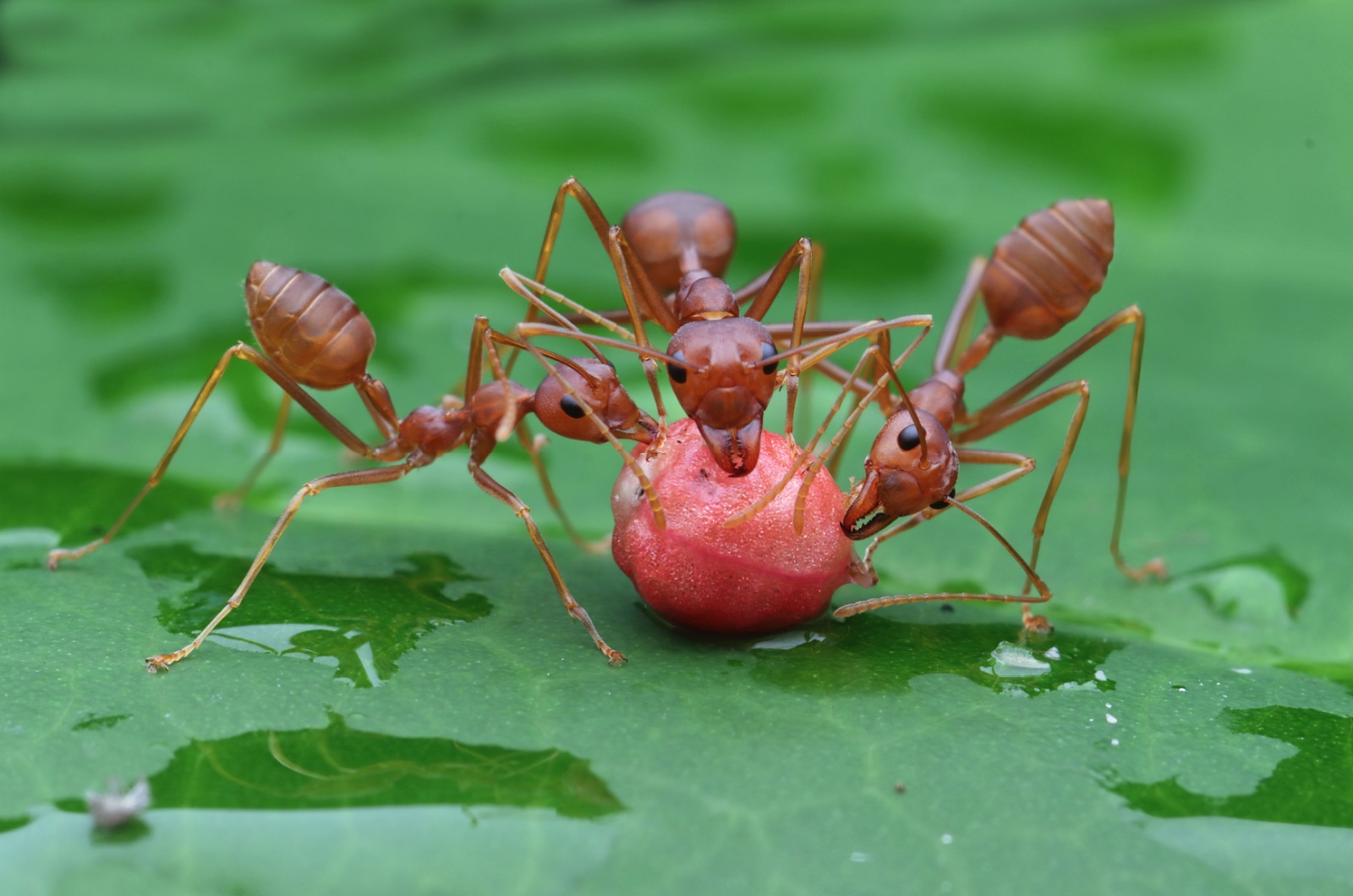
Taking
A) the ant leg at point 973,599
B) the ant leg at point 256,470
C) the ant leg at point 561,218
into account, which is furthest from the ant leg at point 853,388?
the ant leg at point 256,470

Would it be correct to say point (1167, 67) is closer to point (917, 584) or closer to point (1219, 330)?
point (1219, 330)

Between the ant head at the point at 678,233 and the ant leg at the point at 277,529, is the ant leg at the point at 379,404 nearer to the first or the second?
the ant leg at the point at 277,529

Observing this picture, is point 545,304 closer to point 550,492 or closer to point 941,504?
point 550,492

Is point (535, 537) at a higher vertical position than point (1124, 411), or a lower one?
lower

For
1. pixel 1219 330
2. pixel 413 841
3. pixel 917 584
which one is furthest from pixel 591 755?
pixel 1219 330

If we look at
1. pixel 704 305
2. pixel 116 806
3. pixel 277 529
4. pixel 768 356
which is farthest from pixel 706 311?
pixel 116 806

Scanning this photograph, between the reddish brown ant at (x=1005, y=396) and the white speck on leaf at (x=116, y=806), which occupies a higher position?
the reddish brown ant at (x=1005, y=396)
